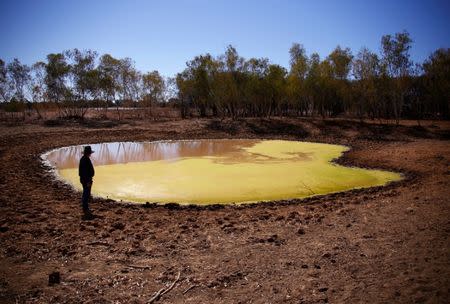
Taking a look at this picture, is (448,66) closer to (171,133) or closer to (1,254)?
(171,133)

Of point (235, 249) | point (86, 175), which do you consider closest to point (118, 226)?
point (86, 175)

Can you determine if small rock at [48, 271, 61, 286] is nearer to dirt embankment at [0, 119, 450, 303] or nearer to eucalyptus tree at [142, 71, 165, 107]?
dirt embankment at [0, 119, 450, 303]

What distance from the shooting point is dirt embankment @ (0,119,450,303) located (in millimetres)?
5113

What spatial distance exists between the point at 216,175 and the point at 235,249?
8384 millimetres

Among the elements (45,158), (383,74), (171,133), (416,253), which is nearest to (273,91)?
(383,74)

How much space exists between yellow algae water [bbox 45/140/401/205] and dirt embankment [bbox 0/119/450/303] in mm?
1281

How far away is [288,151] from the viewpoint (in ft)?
77.0

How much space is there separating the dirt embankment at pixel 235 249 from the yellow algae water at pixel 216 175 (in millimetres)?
1281

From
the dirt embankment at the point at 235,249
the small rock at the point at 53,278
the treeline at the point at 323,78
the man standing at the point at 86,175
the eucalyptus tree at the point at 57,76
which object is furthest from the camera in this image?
the eucalyptus tree at the point at 57,76

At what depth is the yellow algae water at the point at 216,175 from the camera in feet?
39.0

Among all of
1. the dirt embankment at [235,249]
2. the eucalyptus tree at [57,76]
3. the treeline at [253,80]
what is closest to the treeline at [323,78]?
the treeline at [253,80]

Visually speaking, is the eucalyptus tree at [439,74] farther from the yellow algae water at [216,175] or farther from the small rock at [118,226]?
the small rock at [118,226]

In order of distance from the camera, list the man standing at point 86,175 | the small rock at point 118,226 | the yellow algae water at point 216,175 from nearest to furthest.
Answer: the small rock at point 118,226 → the man standing at point 86,175 → the yellow algae water at point 216,175

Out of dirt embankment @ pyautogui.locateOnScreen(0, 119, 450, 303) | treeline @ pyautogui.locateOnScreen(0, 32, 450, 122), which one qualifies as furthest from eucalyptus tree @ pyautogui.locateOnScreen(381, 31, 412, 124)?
dirt embankment @ pyautogui.locateOnScreen(0, 119, 450, 303)
